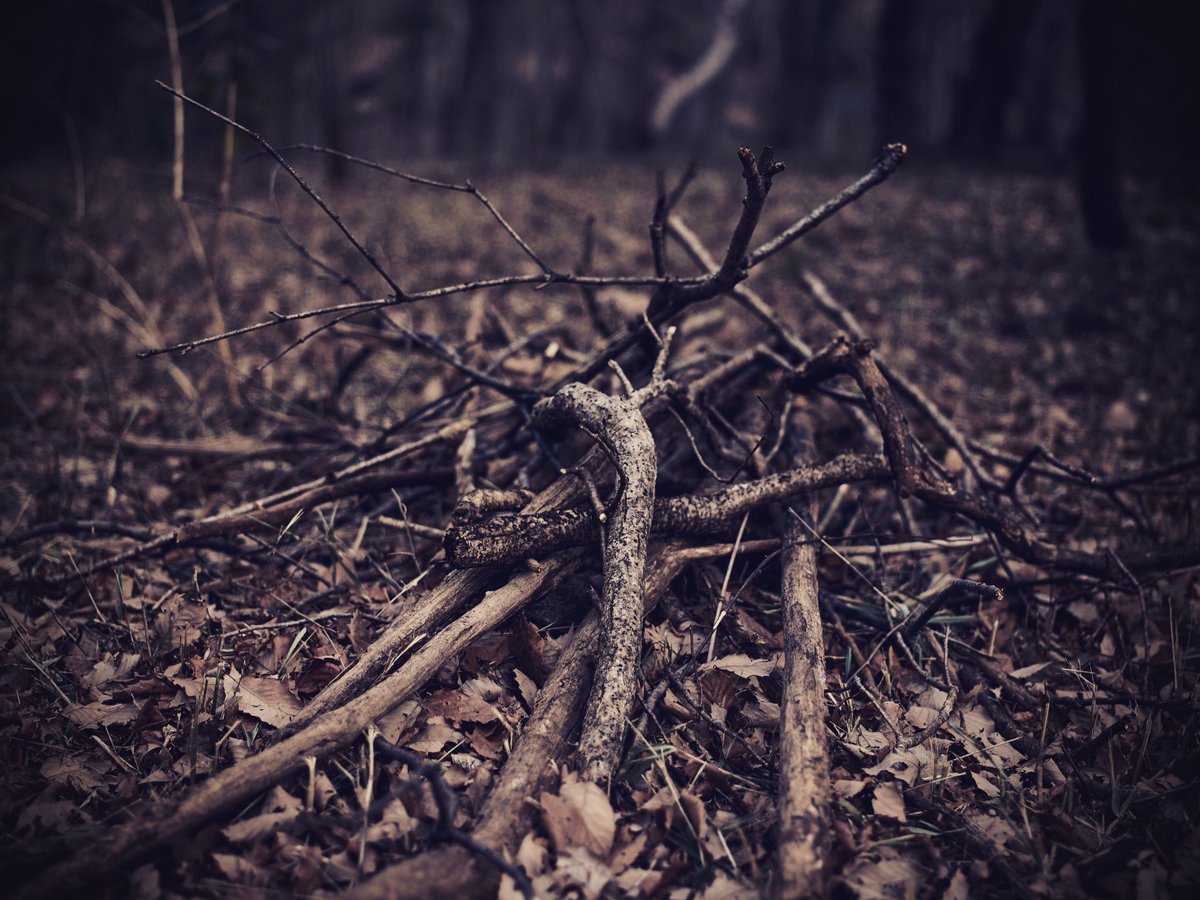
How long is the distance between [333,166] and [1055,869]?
12760mm

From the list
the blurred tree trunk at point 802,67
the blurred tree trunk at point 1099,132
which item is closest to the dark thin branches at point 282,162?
the blurred tree trunk at point 1099,132

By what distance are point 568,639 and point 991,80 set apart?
1354 centimetres

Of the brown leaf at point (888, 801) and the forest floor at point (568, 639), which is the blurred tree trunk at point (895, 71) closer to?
the forest floor at point (568, 639)

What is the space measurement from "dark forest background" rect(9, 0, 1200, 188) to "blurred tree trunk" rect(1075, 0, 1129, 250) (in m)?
0.02

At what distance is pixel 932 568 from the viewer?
10.3 ft

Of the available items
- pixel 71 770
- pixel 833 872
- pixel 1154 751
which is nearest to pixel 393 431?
pixel 71 770

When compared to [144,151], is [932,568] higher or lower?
lower

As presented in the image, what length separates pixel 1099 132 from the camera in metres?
6.84

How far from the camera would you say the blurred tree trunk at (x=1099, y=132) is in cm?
638

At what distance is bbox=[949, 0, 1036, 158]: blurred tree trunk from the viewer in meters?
11.3

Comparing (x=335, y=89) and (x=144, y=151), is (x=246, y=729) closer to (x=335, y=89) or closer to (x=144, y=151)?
(x=335, y=89)

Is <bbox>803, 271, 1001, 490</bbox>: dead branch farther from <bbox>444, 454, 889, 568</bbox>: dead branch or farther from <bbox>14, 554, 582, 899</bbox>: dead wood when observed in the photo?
<bbox>14, 554, 582, 899</bbox>: dead wood

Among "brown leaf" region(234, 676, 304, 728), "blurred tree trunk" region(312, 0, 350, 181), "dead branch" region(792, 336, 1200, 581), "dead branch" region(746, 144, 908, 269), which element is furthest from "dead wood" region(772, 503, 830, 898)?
"blurred tree trunk" region(312, 0, 350, 181)

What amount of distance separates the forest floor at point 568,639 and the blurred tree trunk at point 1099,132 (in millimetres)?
2477
